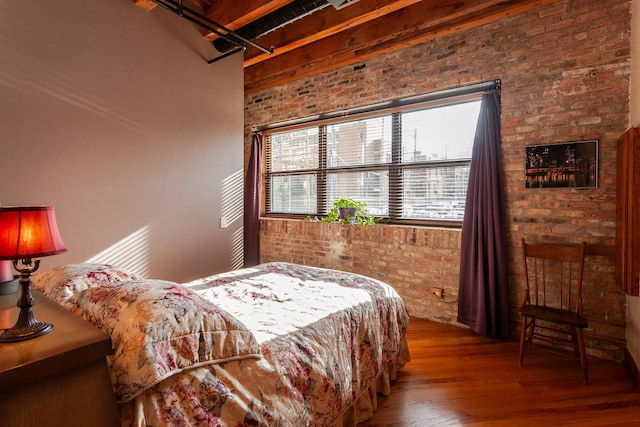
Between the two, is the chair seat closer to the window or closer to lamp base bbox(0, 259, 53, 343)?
the window

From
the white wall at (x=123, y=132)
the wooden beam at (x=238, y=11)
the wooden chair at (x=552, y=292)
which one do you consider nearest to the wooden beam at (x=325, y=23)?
the wooden beam at (x=238, y=11)

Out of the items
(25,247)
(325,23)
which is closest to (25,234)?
(25,247)

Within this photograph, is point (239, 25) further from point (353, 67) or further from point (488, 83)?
point (488, 83)

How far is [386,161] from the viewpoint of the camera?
4.14 metres

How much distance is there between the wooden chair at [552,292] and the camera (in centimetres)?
263

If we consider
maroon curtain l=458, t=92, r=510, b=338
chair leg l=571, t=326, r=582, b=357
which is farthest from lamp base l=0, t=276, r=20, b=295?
chair leg l=571, t=326, r=582, b=357

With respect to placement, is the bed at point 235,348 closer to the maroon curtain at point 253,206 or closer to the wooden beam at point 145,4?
the wooden beam at point 145,4

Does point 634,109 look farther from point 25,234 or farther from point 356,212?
point 25,234

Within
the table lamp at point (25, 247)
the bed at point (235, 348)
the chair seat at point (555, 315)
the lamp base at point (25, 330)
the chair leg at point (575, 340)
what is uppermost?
the table lamp at point (25, 247)

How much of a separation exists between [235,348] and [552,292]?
3.00m

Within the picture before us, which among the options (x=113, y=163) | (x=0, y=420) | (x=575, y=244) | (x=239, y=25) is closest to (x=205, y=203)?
(x=113, y=163)

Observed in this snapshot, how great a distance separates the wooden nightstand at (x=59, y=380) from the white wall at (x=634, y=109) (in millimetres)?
3189

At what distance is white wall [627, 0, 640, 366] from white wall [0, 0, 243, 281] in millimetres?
3360

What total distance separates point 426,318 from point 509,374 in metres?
1.18
